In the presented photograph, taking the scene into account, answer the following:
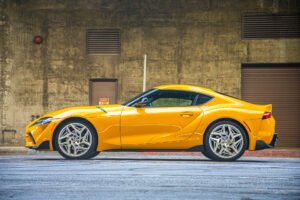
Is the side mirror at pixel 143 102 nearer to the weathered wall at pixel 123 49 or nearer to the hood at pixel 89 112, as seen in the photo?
the hood at pixel 89 112

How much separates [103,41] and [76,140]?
8.84 metres

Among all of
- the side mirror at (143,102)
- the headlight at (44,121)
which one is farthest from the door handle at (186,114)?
the headlight at (44,121)

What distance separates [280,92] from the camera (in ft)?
50.2

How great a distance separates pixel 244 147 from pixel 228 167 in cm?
80

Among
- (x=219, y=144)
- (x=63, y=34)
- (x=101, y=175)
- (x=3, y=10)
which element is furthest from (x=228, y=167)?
(x=3, y=10)

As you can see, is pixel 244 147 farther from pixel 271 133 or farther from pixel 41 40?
pixel 41 40

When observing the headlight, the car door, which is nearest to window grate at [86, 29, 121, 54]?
the headlight

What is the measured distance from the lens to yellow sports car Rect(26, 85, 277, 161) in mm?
7172

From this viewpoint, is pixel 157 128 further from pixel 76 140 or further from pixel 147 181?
pixel 147 181

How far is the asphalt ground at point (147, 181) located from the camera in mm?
4414

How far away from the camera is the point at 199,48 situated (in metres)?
15.4

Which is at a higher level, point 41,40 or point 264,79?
point 41,40

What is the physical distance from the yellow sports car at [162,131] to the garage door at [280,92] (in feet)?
26.9

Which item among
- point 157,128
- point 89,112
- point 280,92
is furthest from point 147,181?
point 280,92
